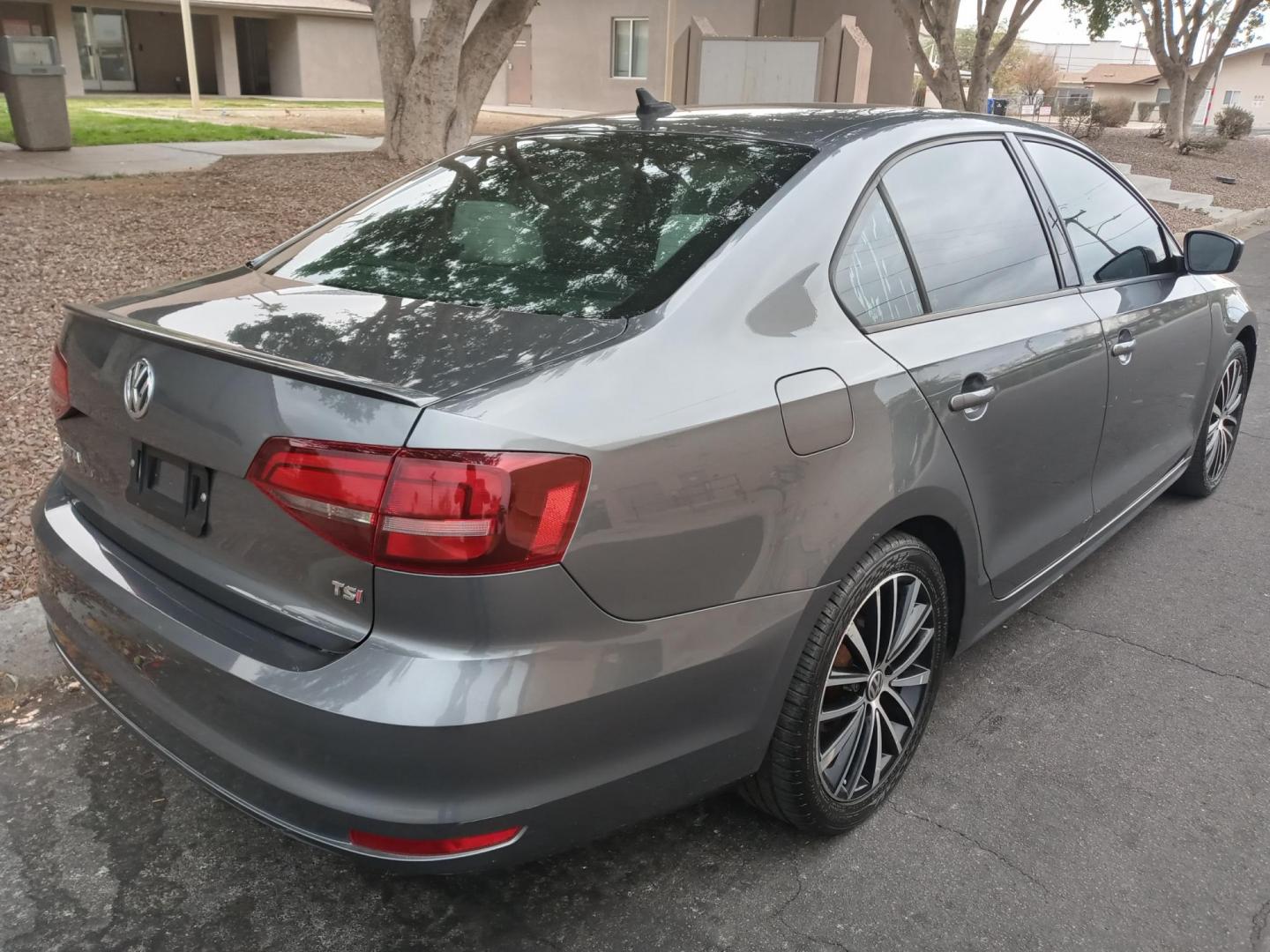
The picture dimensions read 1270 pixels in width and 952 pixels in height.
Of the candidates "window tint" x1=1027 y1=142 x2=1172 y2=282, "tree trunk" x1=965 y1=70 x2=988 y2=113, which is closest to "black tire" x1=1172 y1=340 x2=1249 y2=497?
"window tint" x1=1027 y1=142 x2=1172 y2=282

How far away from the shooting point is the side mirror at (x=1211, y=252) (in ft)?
12.8

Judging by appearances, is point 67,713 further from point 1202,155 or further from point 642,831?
point 1202,155

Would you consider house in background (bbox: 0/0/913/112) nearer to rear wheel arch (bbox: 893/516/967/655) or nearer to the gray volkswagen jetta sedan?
the gray volkswagen jetta sedan

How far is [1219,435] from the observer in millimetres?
4875

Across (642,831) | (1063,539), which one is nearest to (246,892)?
(642,831)

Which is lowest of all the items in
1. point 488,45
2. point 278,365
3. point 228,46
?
point 278,365

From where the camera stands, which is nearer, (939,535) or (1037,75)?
(939,535)

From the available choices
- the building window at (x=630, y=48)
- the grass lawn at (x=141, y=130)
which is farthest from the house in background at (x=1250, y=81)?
the grass lawn at (x=141, y=130)

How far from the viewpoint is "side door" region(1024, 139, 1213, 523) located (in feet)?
11.3

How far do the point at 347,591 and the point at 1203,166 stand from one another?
25602 mm

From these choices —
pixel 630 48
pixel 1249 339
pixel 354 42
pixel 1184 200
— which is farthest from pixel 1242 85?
pixel 1249 339

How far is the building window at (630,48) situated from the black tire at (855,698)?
27984 millimetres

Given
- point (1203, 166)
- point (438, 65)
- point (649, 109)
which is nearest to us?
point (649, 109)

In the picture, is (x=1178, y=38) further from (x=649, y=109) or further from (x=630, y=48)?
(x=649, y=109)
